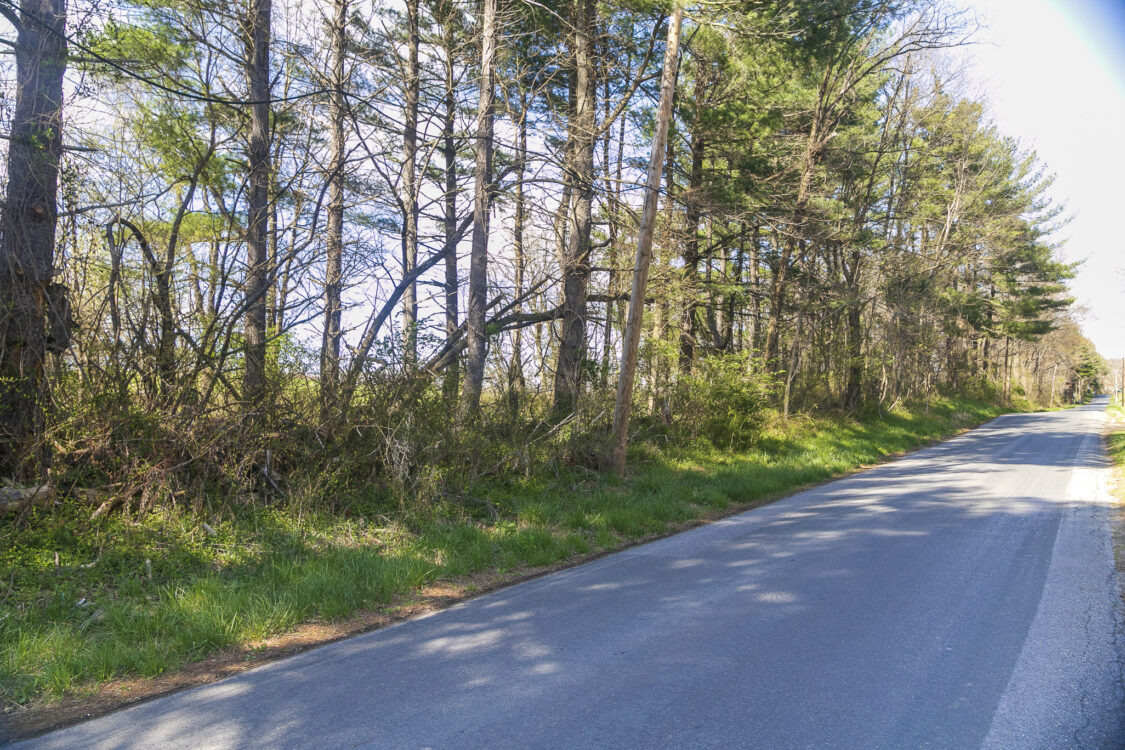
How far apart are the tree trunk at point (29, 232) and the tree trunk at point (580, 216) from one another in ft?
24.3

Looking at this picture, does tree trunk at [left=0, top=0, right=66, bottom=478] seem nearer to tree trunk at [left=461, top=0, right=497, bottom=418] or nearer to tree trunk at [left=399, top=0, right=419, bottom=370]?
tree trunk at [left=399, top=0, right=419, bottom=370]

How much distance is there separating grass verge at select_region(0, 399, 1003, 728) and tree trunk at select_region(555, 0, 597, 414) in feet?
11.1

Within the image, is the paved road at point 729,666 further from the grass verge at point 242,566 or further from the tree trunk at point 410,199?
the tree trunk at point 410,199

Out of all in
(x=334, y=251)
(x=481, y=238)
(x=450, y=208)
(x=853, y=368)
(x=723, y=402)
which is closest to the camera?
(x=334, y=251)

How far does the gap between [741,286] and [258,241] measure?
38.5 feet

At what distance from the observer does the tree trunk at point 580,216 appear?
12180 mm

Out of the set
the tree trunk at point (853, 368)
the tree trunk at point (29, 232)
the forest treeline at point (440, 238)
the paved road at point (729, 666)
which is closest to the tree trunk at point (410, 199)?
the forest treeline at point (440, 238)

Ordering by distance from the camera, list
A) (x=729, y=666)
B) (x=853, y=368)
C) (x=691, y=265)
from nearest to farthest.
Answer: (x=729, y=666), (x=691, y=265), (x=853, y=368)

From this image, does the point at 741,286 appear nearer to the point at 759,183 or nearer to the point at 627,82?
the point at 759,183

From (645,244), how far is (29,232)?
7813 mm

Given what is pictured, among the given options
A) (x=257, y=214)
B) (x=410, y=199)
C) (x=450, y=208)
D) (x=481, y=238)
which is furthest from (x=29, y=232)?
(x=450, y=208)

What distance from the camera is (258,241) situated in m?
8.44

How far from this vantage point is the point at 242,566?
6004mm

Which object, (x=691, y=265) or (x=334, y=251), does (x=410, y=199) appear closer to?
(x=334, y=251)
